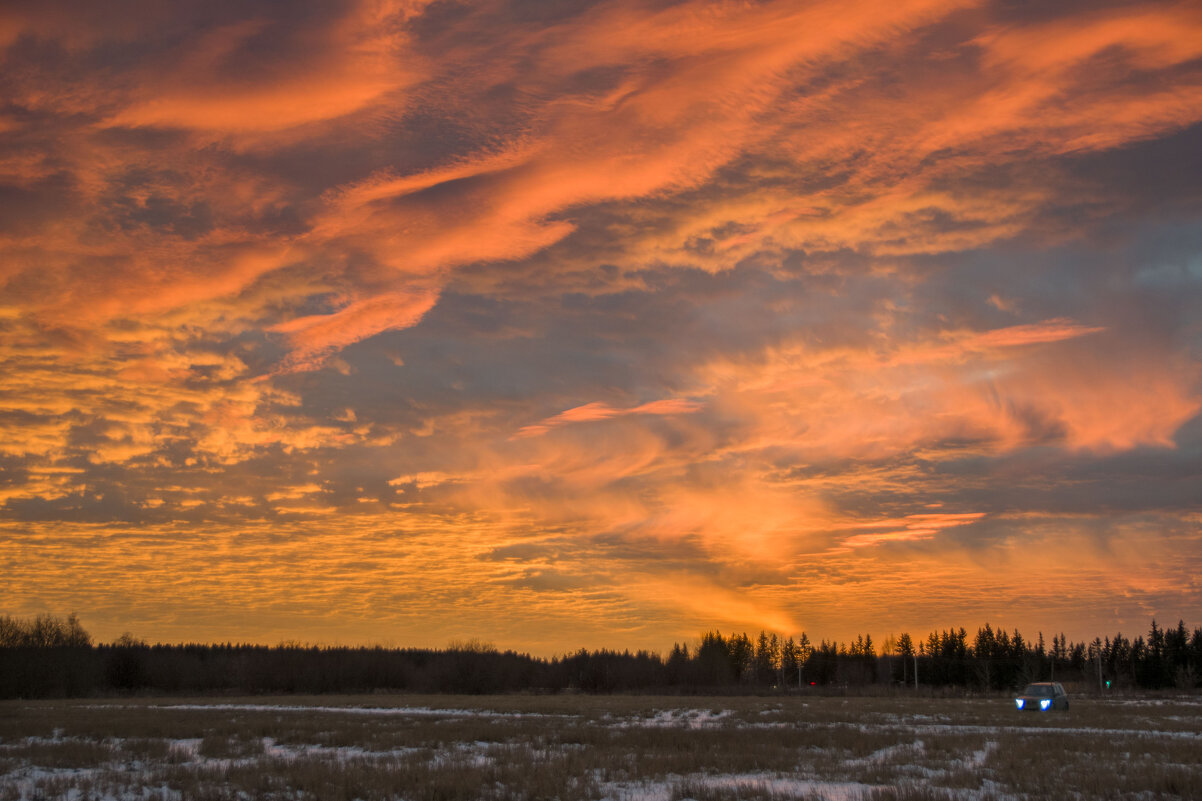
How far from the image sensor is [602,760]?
76.6 ft

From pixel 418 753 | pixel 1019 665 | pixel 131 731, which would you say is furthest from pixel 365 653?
pixel 418 753

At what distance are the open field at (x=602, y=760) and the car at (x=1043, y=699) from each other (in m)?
8.19

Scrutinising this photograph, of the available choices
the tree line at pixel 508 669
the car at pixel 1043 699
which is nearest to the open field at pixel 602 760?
the car at pixel 1043 699

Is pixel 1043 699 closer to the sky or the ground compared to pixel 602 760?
closer to the ground

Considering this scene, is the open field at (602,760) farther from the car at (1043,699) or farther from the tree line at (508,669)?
the tree line at (508,669)

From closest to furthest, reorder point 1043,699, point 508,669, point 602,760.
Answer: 1. point 602,760
2. point 1043,699
3. point 508,669

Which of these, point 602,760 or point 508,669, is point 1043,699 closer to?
point 602,760

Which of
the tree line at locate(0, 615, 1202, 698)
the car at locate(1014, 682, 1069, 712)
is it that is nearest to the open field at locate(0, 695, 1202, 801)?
the car at locate(1014, 682, 1069, 712)

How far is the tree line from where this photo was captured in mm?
105250

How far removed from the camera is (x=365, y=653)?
154 meters

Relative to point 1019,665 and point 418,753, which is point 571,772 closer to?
point 418,753

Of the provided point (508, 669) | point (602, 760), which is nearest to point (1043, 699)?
point (602, 760)

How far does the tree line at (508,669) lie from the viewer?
10525 cm

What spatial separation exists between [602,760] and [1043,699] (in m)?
37.0
